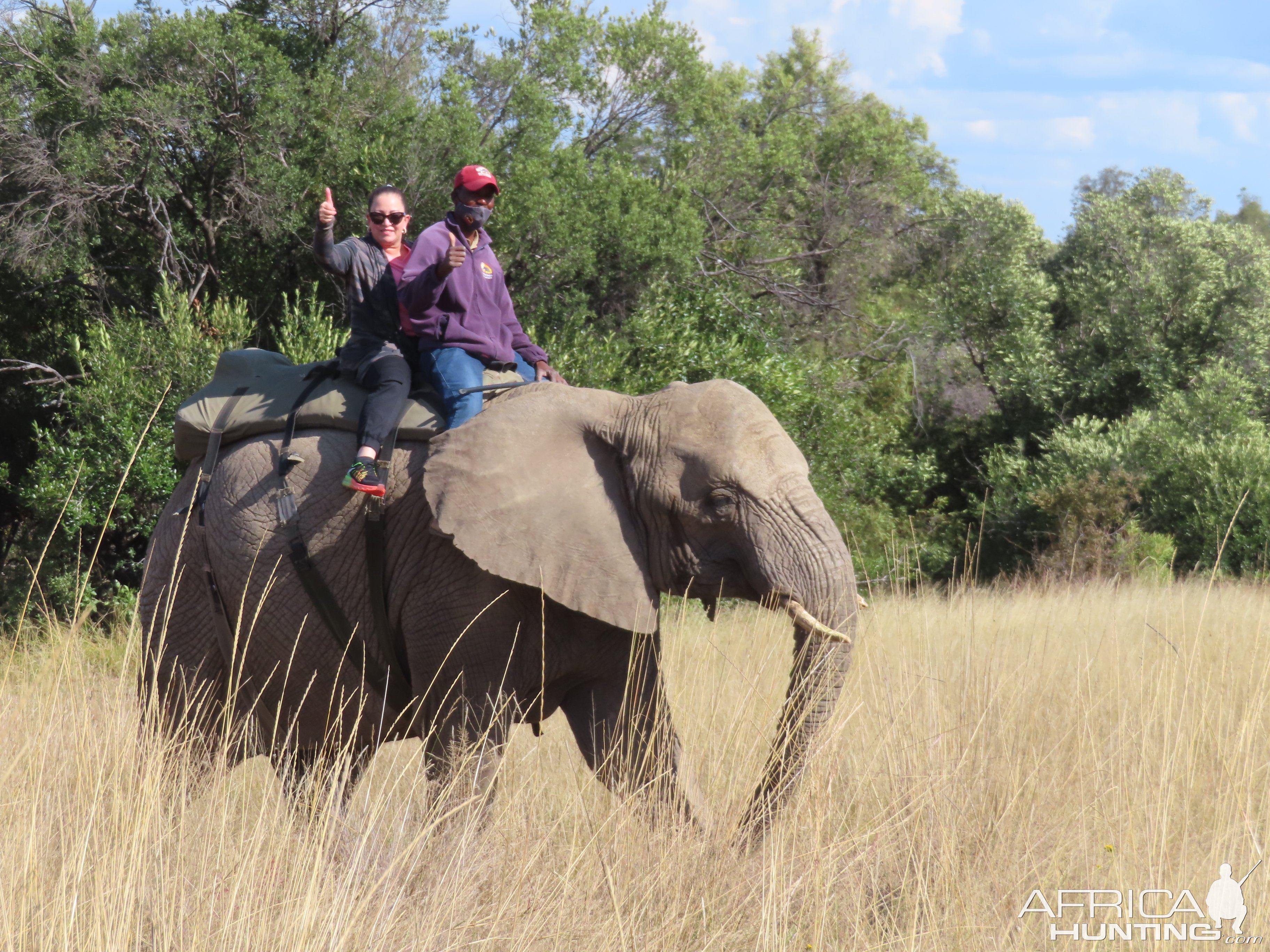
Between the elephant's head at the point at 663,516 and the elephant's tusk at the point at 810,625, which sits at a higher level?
the elephant's head at the point at 663,516

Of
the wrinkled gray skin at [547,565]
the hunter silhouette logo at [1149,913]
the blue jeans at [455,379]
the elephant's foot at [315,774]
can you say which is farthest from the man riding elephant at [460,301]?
the hunter silhouette logo at [1149,913]

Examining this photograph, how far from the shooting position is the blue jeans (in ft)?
15.0

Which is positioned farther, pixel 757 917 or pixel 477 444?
pixel 477 444

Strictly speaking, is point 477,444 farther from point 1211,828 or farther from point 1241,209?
point 1241,209

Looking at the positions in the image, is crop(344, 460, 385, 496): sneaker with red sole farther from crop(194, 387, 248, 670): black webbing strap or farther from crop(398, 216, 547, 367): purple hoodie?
crop(194, 387, 248, 670): black webbing strap

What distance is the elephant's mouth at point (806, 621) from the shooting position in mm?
3852

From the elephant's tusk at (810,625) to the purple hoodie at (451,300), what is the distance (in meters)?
1.61

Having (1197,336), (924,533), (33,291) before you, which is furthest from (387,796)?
(1197,336)

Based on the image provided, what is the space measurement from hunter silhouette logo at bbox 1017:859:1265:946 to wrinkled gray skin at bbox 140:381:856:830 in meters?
0.91

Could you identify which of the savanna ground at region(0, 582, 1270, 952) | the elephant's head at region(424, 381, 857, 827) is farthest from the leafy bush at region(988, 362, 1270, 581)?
the elephant's head at region(424, 381, 857, 827)

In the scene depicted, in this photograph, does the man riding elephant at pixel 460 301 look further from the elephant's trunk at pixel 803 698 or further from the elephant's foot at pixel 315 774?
the elephant's trunk at pixel 803 698

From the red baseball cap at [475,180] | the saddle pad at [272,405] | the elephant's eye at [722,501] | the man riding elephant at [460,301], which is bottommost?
the elephant's eye at [722,501]

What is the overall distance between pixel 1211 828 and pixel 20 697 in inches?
182

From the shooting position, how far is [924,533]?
795 inches
